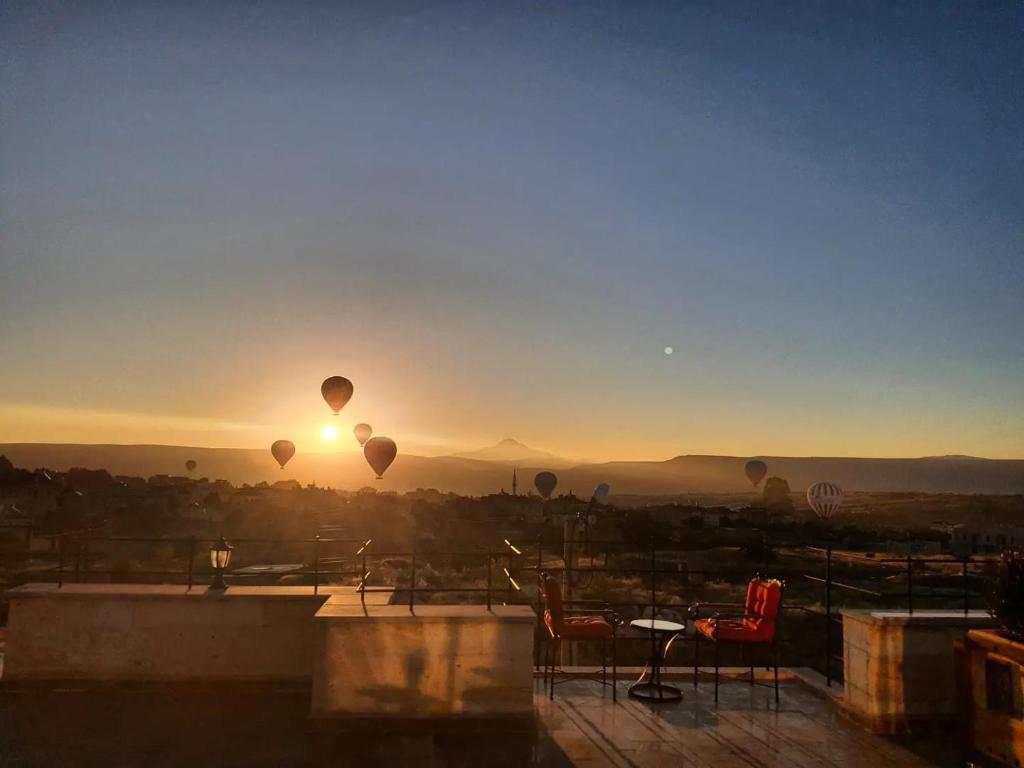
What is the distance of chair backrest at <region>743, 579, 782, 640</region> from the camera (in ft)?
26.5

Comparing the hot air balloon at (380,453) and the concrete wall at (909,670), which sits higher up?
the hot air balloon at (380,453)

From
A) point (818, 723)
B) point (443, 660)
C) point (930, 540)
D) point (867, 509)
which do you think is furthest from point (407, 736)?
point (867, 509)

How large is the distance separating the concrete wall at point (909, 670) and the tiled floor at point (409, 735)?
33 centimetres

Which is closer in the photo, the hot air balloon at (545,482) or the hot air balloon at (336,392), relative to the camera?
the hot air balloon at (336,392)

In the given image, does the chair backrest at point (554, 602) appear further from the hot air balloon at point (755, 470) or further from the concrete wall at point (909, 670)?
the hot air balloon at point (755, 470)

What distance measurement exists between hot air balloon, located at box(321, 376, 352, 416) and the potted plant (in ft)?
58.0

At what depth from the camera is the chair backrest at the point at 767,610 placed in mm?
8070

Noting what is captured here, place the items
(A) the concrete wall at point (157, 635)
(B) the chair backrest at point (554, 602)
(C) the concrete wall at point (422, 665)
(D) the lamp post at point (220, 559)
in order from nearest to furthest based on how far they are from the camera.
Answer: (C) the concrete wall at point (422, 665)
(B) the chair backrest at point (554, 602)
(A) the concrete wall at point (157, 635)
(D) the lamp post at point (220, 559)

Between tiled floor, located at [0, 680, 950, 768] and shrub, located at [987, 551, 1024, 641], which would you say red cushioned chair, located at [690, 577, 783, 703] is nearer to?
tiled floor, located at [0, 680, 950, 768]

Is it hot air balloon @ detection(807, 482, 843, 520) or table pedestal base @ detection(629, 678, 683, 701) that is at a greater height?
hot air balloon @ detection(807, 482, 843, 520)

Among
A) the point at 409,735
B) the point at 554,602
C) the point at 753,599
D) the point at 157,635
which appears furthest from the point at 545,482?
the point at 409,735

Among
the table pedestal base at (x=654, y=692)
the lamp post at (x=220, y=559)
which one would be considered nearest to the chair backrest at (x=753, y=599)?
the table pedestal base at (x=654, y=692)

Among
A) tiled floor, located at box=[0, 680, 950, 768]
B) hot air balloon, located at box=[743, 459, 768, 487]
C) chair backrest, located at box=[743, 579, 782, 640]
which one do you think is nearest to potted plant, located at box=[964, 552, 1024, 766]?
tiled floor, located at box=[0, 680, 950, 768]

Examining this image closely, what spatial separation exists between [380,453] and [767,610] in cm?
2346
